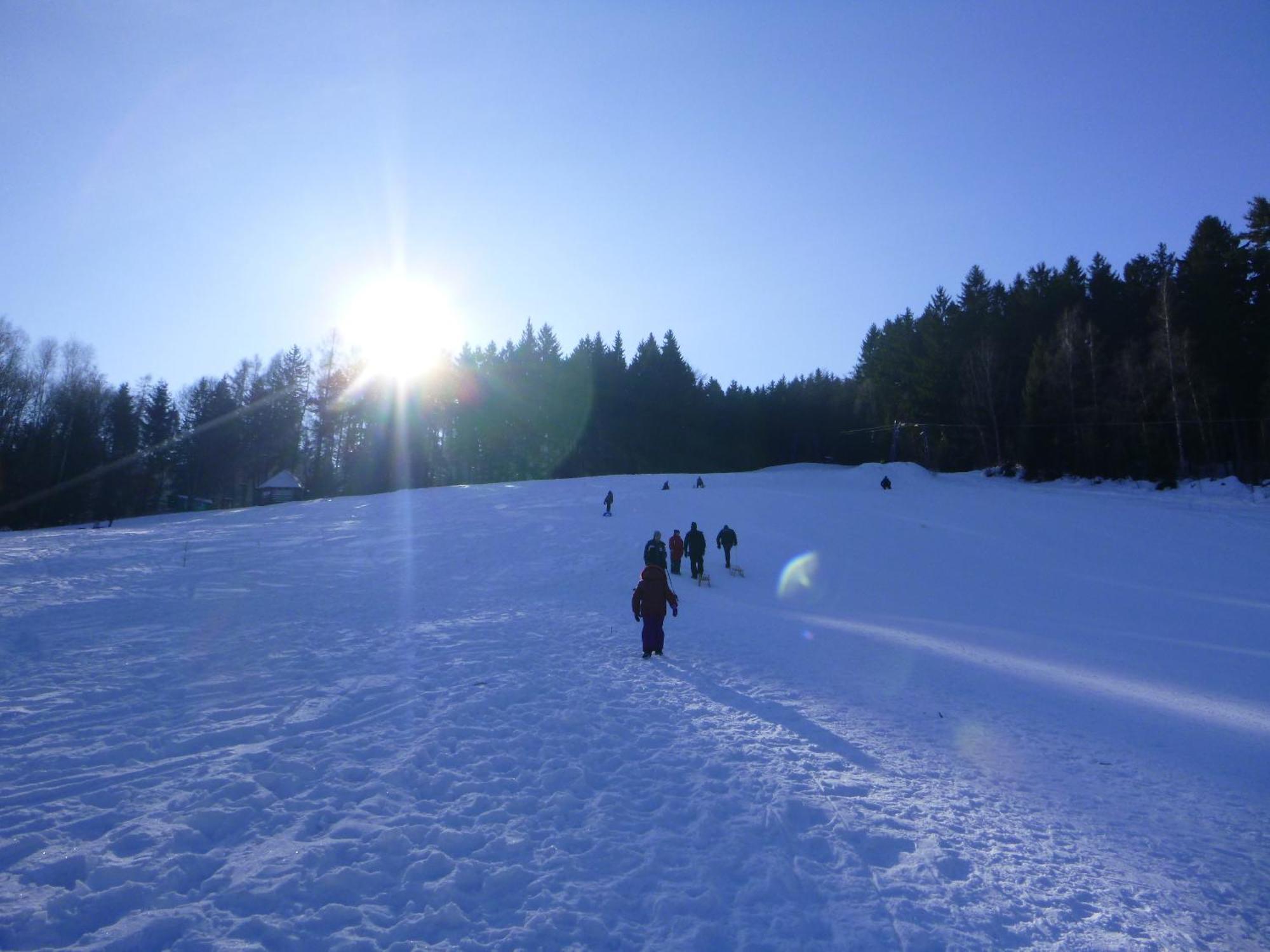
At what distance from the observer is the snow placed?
13.2 ft

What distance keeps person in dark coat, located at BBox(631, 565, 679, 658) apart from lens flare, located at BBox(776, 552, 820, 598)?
7978 mm

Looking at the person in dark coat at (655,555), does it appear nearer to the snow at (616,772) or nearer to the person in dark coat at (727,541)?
the snow at (616,772)

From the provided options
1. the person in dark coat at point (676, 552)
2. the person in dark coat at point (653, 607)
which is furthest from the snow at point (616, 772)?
the person in dark coat at point (676, 552)

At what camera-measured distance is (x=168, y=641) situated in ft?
36.4

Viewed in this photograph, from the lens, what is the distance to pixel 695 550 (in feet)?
64.2

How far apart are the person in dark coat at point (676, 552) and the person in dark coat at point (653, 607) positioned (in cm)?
902

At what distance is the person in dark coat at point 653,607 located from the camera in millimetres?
10734

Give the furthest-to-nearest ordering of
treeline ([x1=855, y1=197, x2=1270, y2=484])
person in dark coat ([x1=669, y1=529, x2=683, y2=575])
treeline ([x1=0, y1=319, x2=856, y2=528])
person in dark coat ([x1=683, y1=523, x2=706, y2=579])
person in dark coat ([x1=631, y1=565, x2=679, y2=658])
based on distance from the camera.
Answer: treeline ([x1=0, y1=319, x2=856, y2=528]), treeline ([x1=855, y1=197, x2=1270, y2=484]), person in dark coat ([x1=669, y1=529, x2=683, y2=575]), person in dark coat ([x1=683, y1=523, x2=706, y2=579]), person in dark coat ([x1=631, y1=565, x2=679, y2=658])

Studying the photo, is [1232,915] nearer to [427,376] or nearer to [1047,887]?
[1047,887]

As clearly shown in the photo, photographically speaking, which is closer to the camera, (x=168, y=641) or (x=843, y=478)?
(x=168, y=641)

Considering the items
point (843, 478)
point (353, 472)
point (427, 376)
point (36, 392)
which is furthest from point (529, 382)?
point (36, 392)

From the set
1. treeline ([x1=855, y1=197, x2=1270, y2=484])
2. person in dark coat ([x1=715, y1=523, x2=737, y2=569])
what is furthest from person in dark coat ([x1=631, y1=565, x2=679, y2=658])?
treeline ([x1=855, y1=197, x2=1270, y2=484])

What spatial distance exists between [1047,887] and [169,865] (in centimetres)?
585

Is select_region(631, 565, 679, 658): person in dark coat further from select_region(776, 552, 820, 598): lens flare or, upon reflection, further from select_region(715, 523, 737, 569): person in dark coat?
select_region(715, 523, 737, 569): person in dark coat
